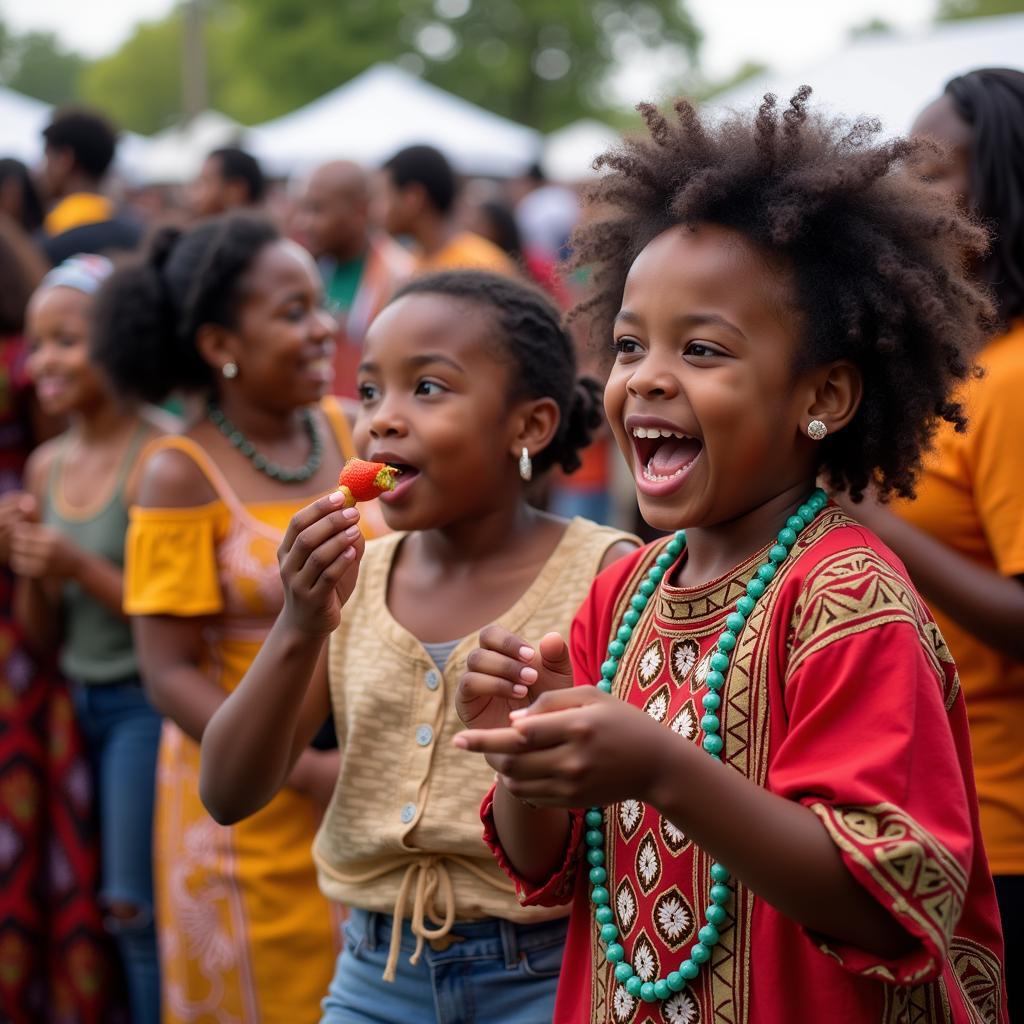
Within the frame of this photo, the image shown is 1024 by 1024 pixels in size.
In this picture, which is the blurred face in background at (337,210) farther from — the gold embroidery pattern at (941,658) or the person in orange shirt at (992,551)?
the gold embroidery pattern at (941,658)

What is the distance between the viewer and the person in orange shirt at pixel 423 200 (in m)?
8.26

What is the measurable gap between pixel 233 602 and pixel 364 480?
44.4 inches

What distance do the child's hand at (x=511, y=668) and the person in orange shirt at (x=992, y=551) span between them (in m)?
0.92

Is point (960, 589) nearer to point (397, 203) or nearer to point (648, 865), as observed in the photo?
point (648, 865)

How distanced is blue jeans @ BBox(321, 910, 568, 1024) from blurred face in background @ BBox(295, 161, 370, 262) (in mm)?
5976

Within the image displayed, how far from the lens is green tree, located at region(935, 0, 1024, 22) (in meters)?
42.3

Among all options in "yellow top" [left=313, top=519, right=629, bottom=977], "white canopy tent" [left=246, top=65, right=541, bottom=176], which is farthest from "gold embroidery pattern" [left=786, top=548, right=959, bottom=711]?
"white canopy tent" [left=246, top=65, right=541, bottom=176]

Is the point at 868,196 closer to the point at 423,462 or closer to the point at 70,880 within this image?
the point at 423,462

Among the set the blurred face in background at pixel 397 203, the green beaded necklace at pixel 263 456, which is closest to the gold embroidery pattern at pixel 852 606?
the green beaded necklace at pixel 263 456

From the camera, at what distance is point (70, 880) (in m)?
4.37

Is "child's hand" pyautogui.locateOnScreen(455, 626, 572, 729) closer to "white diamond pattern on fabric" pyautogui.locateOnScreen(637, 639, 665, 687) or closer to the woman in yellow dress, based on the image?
"white diamond pattern on fabric" pyautogui.locateOnScreen(637, 639, 665, 687)

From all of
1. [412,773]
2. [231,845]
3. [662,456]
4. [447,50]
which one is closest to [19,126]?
[231,845]

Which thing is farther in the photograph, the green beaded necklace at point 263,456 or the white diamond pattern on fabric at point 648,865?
the green beaded necklace at point 263,456

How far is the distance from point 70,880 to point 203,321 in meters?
1.95
